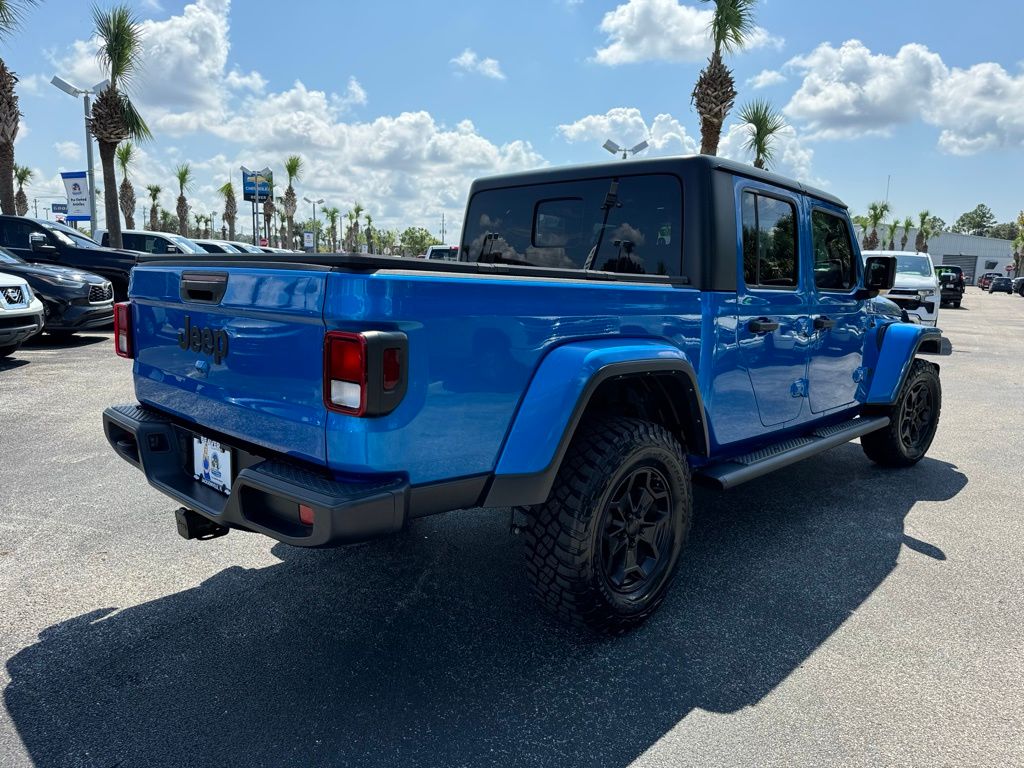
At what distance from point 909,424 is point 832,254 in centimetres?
178

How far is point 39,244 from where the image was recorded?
11453 millimetres

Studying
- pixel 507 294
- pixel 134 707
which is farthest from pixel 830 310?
pixel 134 707

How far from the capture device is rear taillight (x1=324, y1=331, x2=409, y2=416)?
1.95 meters

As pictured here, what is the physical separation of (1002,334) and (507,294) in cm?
1937

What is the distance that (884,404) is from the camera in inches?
190

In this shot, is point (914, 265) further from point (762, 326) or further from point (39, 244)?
point (39, 244)

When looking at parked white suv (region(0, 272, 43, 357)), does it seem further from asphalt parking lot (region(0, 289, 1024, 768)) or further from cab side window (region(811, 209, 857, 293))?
cab side window (region(811, 209, 857, 293))

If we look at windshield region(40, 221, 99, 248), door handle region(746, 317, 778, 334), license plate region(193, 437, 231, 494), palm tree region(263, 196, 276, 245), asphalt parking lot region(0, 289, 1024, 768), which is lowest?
asphalt parking lot region(0, 289, 1024, 768)

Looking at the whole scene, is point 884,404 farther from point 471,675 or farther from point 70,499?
point 70,499

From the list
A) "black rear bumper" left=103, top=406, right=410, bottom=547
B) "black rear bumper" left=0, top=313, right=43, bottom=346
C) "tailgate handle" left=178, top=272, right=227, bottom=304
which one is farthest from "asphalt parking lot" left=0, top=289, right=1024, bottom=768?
"black rear bumper" left=0, top=313, right=43, bottom=346

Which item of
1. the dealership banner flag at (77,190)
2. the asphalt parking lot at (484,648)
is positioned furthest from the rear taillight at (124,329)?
the dealership banner flag at (77,190)

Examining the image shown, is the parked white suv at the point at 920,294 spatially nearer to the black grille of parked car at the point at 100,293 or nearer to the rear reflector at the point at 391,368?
the rear reflector at the point at 391,368

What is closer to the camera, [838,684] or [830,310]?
[838,684]

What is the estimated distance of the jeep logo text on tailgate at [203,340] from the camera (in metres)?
2.47
